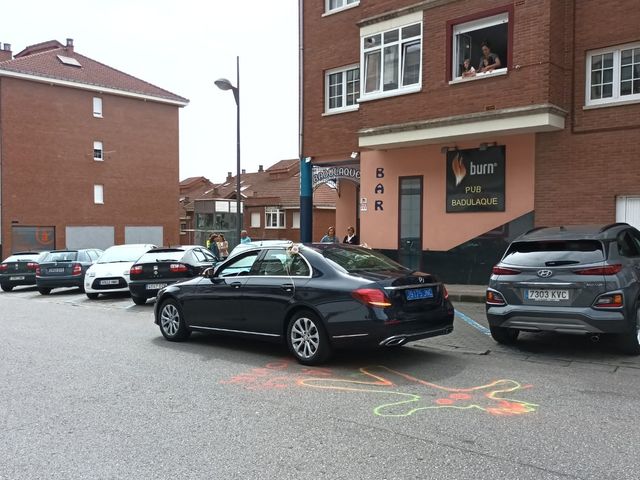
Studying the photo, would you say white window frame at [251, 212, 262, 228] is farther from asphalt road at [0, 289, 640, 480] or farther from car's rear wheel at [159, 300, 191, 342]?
asphalt road at [0, 289, 640, 480]

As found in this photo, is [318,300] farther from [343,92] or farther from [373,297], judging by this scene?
[343,92]

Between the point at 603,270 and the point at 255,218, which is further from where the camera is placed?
the point at 255,218

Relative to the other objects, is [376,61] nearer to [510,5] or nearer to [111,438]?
A: [510,5]

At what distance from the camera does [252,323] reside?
7574mm

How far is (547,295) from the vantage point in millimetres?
7141

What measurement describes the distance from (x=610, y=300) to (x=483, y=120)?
736 cm

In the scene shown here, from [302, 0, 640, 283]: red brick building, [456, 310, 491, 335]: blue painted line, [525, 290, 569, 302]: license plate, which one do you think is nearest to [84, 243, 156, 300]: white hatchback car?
[302, 0, 640, 283]: red brick building

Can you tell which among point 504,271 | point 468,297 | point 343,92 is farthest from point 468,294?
point 343,92

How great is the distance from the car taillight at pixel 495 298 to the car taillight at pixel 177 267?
799 cm

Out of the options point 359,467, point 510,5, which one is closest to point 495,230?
point 510,5

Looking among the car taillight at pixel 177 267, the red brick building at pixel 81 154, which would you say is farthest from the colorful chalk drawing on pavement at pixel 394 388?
the red brick building at pixel 81 154

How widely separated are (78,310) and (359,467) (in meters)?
11.0

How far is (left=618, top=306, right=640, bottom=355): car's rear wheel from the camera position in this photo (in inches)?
277

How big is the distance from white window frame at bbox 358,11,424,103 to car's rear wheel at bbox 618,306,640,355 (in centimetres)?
906
